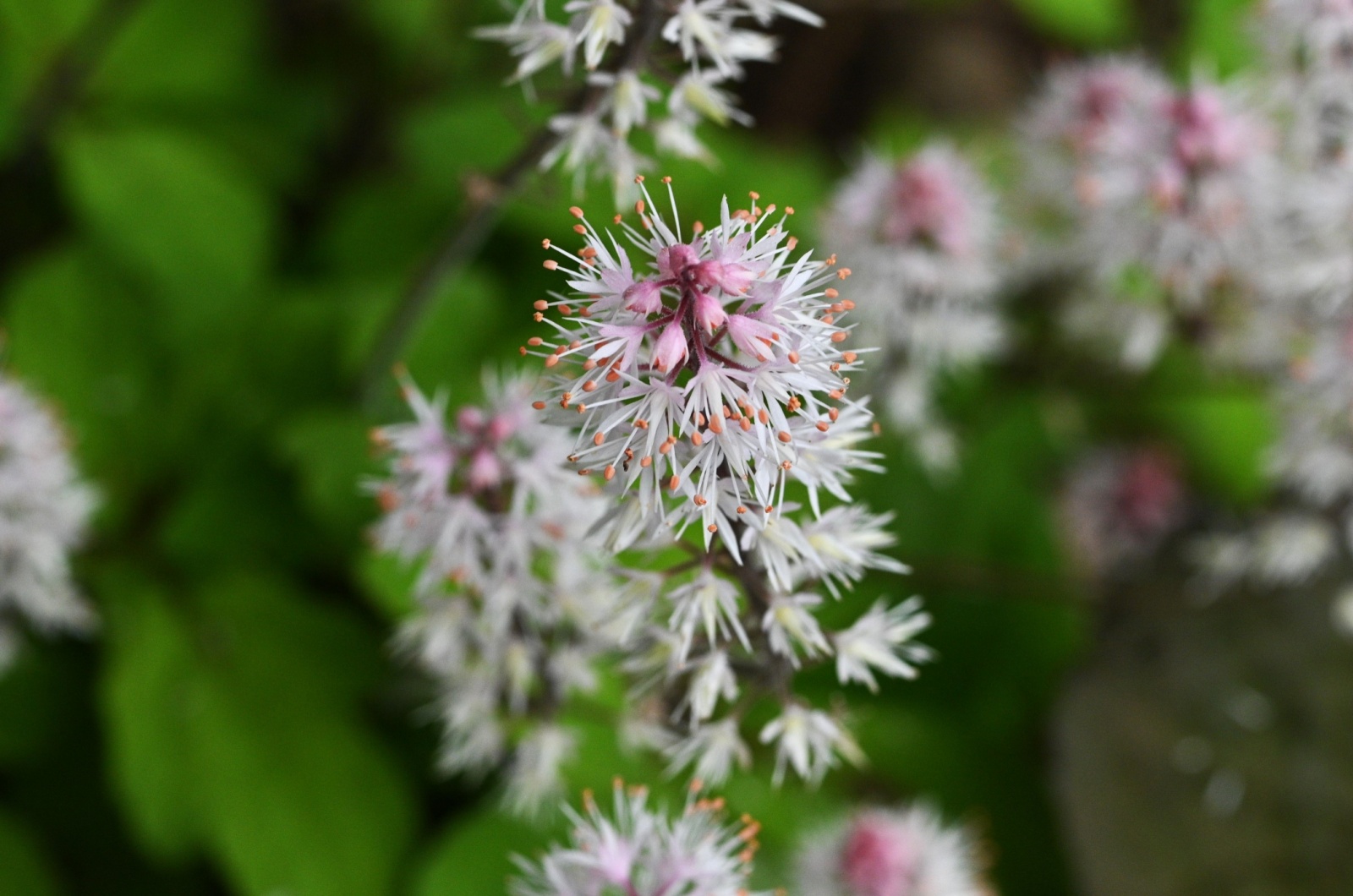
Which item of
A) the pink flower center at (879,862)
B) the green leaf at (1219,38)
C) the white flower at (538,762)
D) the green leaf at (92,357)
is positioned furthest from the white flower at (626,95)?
the green leaf at (1219,38)

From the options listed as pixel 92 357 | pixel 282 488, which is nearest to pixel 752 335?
pixel 282 488

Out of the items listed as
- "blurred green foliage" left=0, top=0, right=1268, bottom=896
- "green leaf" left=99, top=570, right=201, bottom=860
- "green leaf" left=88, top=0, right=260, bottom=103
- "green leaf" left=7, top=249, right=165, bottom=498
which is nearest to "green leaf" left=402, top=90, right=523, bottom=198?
"blurred green foliage" left=0, top=0, right=1268, bottom=896

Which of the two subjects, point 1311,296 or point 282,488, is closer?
point 1311,296

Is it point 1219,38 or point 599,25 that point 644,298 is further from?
point 1219,38

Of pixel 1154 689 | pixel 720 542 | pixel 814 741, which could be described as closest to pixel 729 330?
pixel 720 542

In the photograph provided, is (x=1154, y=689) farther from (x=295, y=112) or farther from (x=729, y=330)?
(x=295, y=112)
